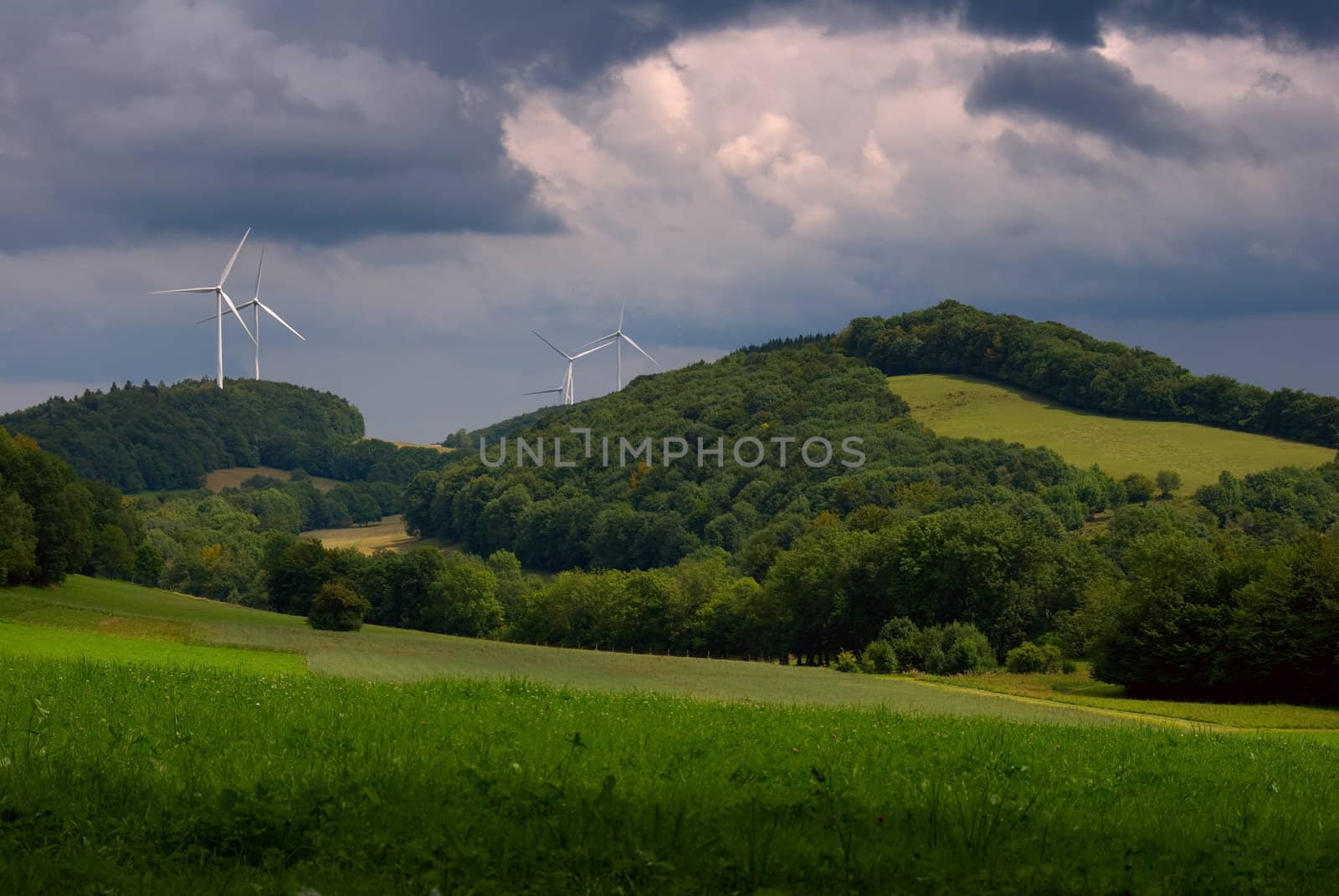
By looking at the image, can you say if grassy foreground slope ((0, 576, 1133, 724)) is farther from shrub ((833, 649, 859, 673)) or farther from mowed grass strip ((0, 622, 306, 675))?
shrub ((833, 649, 859, 673))

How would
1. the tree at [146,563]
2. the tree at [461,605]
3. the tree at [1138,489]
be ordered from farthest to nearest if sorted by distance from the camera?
the tree at [1138,489]
the tree at [146,563]
the tree at [461,605]

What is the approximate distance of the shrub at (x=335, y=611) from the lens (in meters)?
103

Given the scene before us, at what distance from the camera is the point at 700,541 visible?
573 feet

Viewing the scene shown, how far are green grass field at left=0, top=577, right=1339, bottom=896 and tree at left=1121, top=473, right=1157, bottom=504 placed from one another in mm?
135618

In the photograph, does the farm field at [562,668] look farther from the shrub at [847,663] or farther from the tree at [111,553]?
the tree at [111,553]

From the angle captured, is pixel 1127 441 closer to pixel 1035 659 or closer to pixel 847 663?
pixel 1035 659

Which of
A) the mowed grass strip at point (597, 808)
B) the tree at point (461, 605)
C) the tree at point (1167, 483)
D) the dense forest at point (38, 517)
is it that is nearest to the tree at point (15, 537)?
the dense forest at point (38, 517)

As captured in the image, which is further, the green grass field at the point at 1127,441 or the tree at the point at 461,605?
the green grass field at the point at 1127,441

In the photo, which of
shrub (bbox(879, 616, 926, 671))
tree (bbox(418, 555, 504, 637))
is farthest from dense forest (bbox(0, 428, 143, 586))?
shrub (bbox(879, 616, 926, 671))

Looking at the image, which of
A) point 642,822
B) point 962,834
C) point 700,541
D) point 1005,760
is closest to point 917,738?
point 1005,760

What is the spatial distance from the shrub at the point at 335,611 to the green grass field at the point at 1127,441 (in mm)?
97778

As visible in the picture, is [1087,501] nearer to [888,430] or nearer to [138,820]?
[888,430]

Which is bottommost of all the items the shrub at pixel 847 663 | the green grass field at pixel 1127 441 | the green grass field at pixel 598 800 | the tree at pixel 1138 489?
the shrub at pixel 847 663

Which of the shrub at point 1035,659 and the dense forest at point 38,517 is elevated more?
the dense forest at point 38,517
